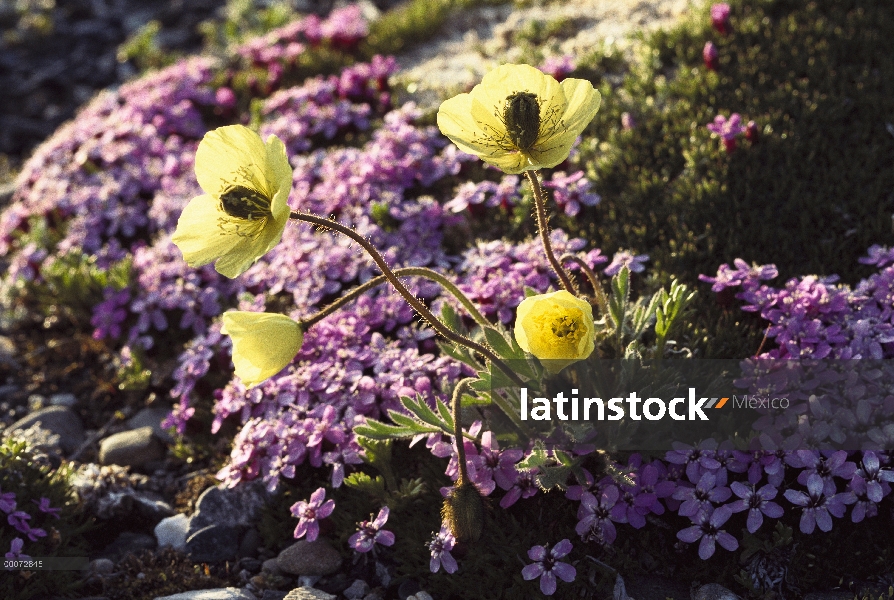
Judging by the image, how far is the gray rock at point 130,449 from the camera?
402 centimetres

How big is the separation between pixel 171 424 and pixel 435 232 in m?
1.59

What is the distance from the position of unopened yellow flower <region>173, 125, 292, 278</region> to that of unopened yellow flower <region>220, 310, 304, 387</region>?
144 millimetres

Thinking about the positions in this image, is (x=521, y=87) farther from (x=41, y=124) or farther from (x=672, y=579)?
(x=41, y=124)

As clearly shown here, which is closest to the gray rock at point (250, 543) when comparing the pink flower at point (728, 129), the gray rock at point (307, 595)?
the gray rock at point (307, 595)

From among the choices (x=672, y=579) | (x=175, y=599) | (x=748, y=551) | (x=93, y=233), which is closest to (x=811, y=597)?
(x=748, y=551)

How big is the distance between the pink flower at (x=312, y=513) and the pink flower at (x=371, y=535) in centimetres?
14

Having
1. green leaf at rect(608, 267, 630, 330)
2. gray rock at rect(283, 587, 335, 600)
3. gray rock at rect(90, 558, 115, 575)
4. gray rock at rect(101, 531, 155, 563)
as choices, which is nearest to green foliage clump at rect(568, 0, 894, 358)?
green leaf at rect(608, 267, 630, 330)

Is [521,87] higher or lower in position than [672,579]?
higher

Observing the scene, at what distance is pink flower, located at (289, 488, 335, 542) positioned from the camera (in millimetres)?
3188

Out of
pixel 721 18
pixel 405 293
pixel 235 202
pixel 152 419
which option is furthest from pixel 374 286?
pixel 721 18

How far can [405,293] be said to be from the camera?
259 cm

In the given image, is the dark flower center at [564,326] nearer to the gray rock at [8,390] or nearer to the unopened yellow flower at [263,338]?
the unopened yellow flower at [263,338]

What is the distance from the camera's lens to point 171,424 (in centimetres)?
396

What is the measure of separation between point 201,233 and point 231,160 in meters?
0.24
